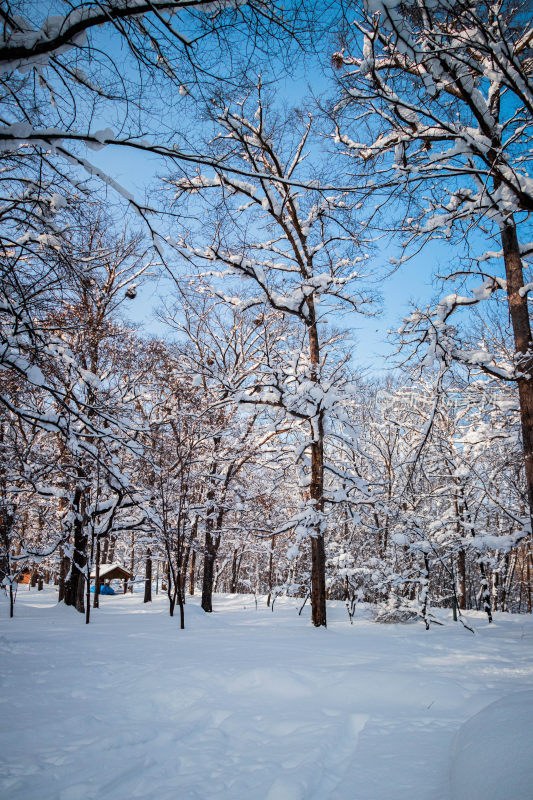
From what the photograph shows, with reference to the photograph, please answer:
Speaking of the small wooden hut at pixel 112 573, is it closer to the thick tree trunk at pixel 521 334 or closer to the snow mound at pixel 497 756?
the thick tree trunk at pixel 521 334

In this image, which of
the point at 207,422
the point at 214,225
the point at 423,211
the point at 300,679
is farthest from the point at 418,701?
the point at 207,422

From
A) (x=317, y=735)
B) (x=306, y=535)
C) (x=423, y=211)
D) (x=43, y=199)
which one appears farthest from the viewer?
(x=306, y=535)

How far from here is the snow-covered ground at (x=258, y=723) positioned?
2141 millimetres

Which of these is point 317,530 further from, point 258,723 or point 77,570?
point 77,570

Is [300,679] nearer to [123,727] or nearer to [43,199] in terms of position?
[123,727]

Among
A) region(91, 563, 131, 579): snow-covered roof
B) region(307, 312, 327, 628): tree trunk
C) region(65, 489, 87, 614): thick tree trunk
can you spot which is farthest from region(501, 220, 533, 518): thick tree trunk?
region(91, 563, 131, 579): snow-covered roof

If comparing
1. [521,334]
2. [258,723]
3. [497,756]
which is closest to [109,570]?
[258,723]

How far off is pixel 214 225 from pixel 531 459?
17.3 ft

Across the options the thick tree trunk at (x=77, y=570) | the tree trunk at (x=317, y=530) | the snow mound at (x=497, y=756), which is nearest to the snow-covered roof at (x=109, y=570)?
the thick tree trunk at (x=77, y=570)

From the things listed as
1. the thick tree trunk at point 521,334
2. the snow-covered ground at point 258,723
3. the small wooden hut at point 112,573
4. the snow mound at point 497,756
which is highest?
the thick tree trunk at point 521,334

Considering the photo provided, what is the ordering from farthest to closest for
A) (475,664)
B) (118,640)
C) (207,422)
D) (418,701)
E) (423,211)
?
(207,422) < (118,640) < (423,211) < (475,664) < (418,701)

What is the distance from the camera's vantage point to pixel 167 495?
8.78m

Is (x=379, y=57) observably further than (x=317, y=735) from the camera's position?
Yes

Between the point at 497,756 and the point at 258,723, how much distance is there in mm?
2008
